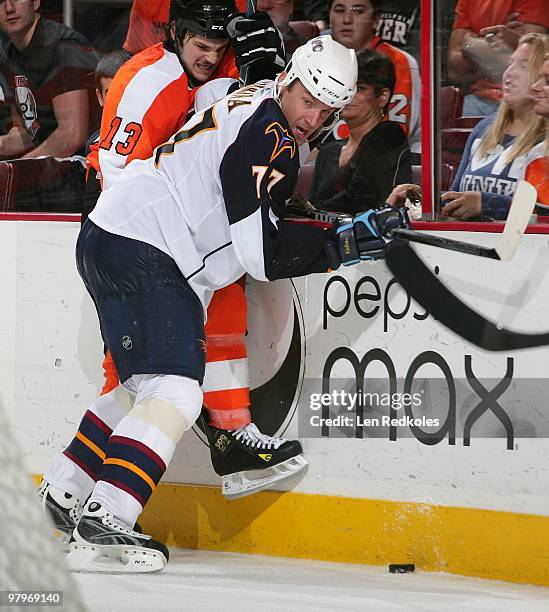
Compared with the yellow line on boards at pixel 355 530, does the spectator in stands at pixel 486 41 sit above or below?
above

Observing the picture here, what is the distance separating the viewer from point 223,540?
3.18m

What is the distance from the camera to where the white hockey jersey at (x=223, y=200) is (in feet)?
8.93

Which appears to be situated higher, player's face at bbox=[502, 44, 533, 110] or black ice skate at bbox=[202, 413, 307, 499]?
player's face at bbox=[502, 44, 533, 110]

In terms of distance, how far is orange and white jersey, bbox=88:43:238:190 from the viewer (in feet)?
10.00

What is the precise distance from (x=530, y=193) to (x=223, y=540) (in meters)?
1.30

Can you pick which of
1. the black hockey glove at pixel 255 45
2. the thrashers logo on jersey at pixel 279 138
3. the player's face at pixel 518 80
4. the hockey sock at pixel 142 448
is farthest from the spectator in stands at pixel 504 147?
the hockey sock at pixel 142 448

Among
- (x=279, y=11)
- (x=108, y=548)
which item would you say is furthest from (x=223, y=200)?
(x=108, y=548)

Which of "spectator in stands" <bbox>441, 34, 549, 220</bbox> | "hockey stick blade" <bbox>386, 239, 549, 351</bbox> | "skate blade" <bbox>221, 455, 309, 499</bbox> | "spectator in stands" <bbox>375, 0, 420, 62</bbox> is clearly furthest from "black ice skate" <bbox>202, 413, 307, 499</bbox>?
"spectator in stands" <bbox>375, 0, 420, 62</bbox>

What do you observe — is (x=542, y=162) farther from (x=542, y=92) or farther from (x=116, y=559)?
(x=116, y=559)

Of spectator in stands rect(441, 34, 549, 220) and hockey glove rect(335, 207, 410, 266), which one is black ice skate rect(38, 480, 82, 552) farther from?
spectator in stands rect(441, 34, 549, 220)

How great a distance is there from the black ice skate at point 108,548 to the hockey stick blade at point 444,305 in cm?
91

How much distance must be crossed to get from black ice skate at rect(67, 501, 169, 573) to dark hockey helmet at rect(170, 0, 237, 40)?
1271 mm

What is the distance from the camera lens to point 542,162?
2732 mm

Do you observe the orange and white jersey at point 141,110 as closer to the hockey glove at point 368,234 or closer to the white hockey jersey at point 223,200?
the white hockey jersey at point 223,200
